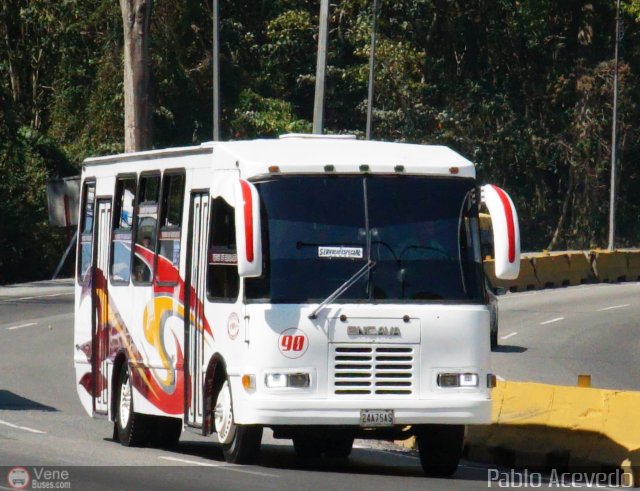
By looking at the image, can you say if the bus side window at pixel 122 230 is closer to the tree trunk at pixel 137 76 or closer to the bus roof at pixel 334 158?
the bus roof at pixel 334 158

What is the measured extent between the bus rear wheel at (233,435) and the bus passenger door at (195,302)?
1.70 feet

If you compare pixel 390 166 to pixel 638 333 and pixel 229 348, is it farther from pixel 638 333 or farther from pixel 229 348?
pixel 638 333

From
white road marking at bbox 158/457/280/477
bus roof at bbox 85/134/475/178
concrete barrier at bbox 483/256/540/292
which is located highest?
bus roof at bbox 85/134/475/178

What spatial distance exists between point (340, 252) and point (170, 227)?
102 inches

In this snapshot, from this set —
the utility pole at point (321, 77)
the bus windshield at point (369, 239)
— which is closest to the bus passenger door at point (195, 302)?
the bus windshield at point (369, 239)

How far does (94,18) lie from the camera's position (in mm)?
53969

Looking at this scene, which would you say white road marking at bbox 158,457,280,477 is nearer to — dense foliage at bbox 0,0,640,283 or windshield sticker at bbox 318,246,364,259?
windshield sticker at bbox 318,246,364,259

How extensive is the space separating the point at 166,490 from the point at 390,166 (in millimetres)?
3627

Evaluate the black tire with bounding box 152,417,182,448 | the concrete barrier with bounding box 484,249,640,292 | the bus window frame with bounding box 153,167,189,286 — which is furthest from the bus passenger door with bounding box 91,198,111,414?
the concrete barrier with bounding box 484,249,640,292

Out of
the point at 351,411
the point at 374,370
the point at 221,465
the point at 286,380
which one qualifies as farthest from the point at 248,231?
the point at 221,465

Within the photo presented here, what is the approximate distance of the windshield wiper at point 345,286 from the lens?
1287 cm

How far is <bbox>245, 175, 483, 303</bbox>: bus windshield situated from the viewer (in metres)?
13.0
